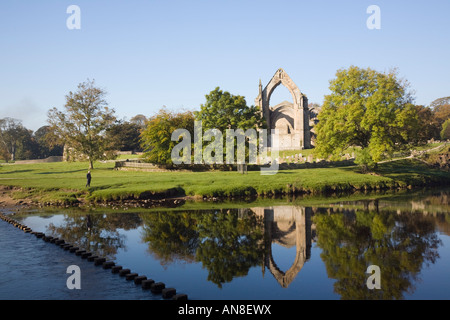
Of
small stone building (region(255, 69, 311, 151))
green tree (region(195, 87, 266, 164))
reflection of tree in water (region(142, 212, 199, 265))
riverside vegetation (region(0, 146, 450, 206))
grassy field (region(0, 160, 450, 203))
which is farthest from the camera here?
small stone building (region(255, 69, 311, 151))

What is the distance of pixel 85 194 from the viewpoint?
3309 cm

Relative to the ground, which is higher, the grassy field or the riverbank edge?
the grassy field

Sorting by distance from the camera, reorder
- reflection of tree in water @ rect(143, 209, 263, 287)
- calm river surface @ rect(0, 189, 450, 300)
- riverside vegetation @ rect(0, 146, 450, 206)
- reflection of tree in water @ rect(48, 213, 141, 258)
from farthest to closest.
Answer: riverside vegetation @ rect(0, 146, 450, 206) → reflection of tree in water @ rect(48, 213, 141, 258) → reflection of tree in water @ rect(143, 209, 263, 287) → calm river surface @ rect(0, 189, 450, 300)

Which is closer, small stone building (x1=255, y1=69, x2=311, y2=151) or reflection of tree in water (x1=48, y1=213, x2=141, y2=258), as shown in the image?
reflection of tree in water (x1=48, y1=213, x2=141, y2=258)

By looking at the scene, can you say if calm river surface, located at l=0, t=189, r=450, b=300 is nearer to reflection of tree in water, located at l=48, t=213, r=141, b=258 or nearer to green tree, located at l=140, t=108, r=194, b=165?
reflection of tree in water, located at l=48, t=213, r=141, b=258

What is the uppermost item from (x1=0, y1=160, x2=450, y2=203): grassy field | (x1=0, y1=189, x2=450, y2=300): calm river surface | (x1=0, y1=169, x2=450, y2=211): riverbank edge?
(x1=0, y1=160, x2=450, y2=203): grassy field

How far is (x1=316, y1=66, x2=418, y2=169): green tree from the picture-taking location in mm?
39969

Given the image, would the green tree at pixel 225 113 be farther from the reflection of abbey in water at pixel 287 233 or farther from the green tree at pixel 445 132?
the green tree at pixel 445 132

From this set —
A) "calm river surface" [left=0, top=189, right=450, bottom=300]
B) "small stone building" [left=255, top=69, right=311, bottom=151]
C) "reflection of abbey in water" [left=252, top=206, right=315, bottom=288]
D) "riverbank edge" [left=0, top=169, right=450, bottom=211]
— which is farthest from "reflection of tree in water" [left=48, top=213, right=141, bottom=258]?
"small stone building" [left=255, top=69, right=311, bottom=151]

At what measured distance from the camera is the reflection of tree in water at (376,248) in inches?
465

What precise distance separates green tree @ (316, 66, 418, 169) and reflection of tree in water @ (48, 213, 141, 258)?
2539 centimetres

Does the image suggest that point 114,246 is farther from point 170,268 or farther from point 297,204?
point 297,204

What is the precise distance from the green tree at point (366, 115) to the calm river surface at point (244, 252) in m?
14.3
